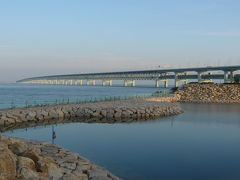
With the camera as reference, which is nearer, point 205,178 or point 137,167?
point 205,178

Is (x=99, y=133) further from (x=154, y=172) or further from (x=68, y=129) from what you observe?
(x=154, y=172)

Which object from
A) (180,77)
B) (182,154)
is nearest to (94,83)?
(180,77)

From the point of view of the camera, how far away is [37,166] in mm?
8969

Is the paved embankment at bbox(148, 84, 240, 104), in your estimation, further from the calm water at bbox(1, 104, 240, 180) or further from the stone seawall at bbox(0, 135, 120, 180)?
the stone seawall at bbox(0, 135, 120, 180)

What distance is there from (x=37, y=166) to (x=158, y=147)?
8.32 metres

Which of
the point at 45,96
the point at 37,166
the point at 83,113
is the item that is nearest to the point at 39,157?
the point at 37,166

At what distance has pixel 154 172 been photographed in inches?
469

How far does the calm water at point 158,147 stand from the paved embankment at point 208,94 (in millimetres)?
28144

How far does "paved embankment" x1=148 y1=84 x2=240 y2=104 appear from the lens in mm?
52594

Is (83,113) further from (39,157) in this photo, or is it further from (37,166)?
(37,166)

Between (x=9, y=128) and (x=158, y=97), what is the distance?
30.3 meters

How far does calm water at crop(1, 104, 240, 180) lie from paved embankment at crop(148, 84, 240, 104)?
28144mm

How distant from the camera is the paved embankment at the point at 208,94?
5259cm

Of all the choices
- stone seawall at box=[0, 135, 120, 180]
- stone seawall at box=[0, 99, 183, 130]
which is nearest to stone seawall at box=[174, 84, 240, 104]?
stone seawall at box=[0, 99, 183, 130]
